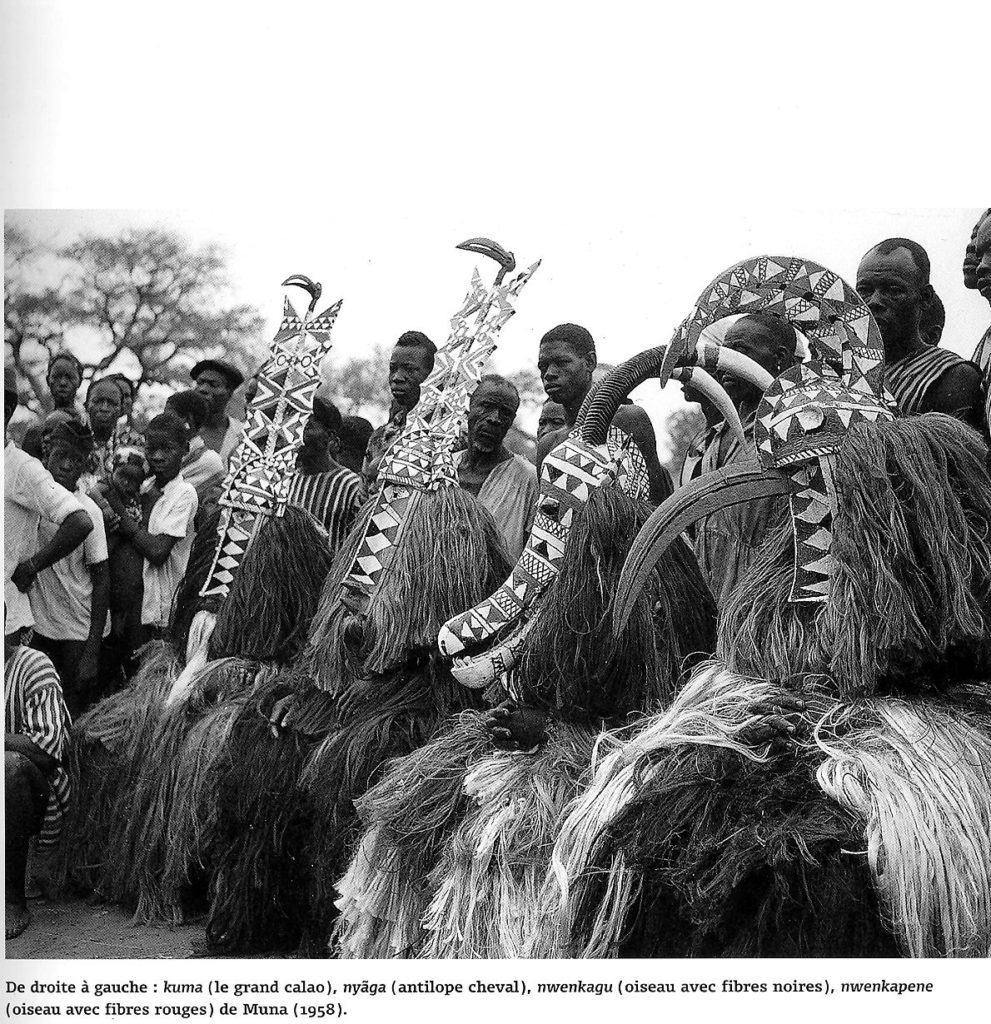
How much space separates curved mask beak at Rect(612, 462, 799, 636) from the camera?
3.34 metres

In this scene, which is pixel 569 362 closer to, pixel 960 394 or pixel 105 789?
pixel 960 394

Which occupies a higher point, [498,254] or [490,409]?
[498,254]

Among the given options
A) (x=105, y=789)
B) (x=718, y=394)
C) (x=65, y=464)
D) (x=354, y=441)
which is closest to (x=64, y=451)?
(x=65, y=464)

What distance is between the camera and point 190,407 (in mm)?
5047

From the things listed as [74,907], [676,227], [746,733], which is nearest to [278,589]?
[74,907]

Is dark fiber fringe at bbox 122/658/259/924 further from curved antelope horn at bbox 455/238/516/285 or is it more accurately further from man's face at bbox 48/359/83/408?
curved antelope horn at bbox 455/238/516/285

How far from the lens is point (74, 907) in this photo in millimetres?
4652

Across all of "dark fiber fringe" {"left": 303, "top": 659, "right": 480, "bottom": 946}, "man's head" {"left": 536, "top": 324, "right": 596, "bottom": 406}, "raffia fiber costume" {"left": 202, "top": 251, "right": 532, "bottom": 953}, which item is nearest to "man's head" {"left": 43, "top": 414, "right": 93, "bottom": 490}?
"raffia fiber costume" {"left": 202, "top": 251, "right": 532, "bottom": 953}

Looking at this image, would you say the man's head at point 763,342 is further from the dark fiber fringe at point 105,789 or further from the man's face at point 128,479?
the man's face at point 128,479

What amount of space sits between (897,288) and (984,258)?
0.20 metres

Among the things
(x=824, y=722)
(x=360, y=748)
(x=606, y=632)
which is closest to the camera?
(x=824, y=722)

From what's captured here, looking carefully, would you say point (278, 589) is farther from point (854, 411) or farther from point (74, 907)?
point (854, 411)

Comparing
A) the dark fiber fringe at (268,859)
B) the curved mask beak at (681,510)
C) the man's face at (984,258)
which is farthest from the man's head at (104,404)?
the man's face at (984,258)

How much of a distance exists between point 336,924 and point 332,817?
0.26m
